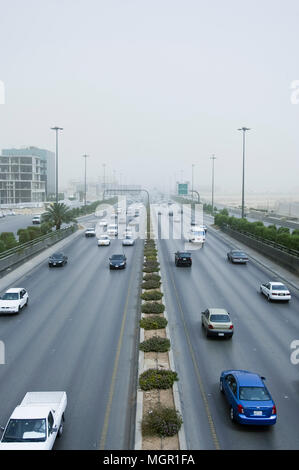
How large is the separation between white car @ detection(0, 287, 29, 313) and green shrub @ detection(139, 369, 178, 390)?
12278mm

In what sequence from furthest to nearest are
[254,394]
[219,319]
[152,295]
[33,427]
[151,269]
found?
[151,269]
[152,295]
[219,319]
[254,394]
[33,427]

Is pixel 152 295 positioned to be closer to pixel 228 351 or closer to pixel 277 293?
pixel 277 293

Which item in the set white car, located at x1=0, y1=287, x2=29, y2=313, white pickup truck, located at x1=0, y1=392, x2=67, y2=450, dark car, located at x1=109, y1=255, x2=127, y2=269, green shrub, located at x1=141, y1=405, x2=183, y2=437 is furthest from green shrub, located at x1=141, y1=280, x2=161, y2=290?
white pickup truck, located at x1=0, y1=392, x2=67, y2=450

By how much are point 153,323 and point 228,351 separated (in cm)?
431

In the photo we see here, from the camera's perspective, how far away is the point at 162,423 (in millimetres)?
13680

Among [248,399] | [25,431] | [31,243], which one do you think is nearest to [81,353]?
[25,431]

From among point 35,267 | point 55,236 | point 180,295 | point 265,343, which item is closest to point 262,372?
point 265,343

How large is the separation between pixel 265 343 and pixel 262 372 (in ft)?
12.1

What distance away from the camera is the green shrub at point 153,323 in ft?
76.4

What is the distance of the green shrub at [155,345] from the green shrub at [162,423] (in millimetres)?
5722

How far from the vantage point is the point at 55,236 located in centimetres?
6169

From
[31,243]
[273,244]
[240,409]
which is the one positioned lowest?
[240,409]

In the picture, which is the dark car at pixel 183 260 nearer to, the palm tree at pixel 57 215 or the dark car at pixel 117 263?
the dark car at pixel 117 263
